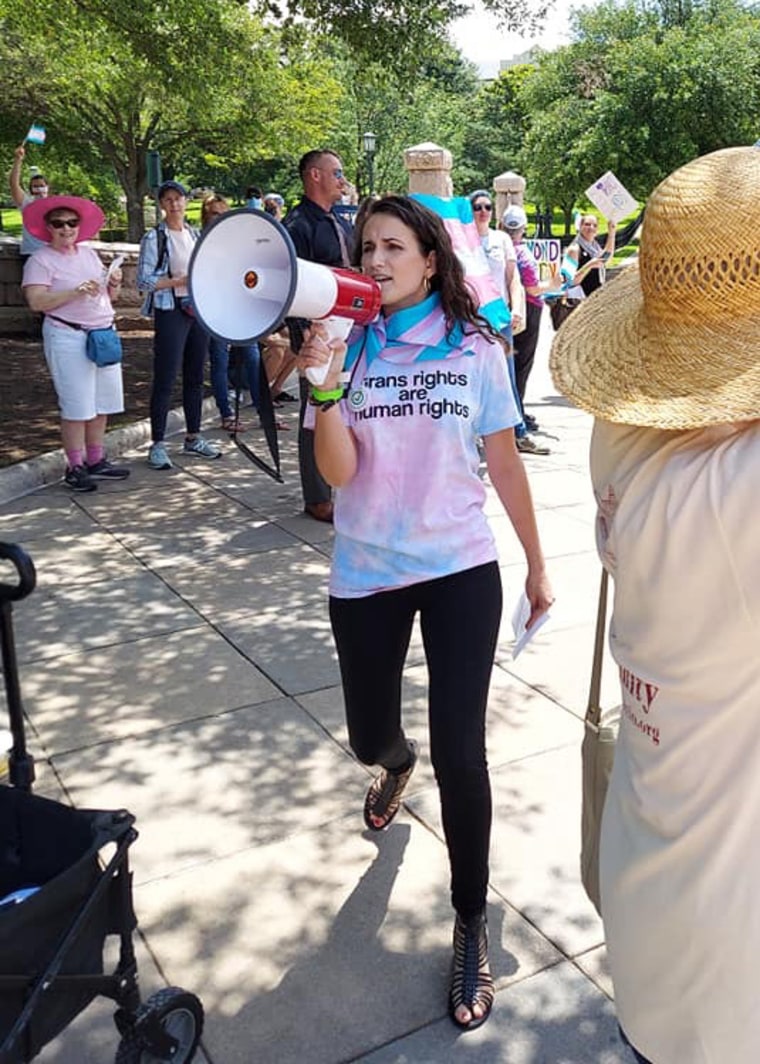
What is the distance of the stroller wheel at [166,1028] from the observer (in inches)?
91.4

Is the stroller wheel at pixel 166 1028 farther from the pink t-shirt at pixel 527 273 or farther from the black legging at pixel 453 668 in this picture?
the pink t-shirt at pixel 527 273

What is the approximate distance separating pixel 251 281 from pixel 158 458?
589cm

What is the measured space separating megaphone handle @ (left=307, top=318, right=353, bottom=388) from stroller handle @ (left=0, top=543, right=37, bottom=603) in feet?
2.38

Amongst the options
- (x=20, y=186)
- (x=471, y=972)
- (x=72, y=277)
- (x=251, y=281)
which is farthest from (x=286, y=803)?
(x=20, y=186)

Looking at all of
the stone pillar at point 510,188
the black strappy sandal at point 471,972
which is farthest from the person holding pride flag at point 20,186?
the black strappy sandal at point 471,972

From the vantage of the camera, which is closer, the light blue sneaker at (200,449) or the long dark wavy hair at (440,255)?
the long dark wavy hair at (440,255)

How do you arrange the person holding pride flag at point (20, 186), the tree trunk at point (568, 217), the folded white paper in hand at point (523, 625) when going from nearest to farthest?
the folded white paper in hand at point (523, 625) → the person holding pride flag at point (20, 186) → the tree trunk at point (568, 217)

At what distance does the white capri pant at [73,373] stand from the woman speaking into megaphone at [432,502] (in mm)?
4765

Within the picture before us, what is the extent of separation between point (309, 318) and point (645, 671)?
1.14 m

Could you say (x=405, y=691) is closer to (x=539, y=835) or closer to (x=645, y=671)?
(x=539, y=835)

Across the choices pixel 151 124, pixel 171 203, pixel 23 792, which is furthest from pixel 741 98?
pixel 23 792

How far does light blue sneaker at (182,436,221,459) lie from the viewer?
27.4 ft

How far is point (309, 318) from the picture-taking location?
7.48ft

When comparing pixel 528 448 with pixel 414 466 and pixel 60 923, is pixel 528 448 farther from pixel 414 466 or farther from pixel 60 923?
pixel 60 923
